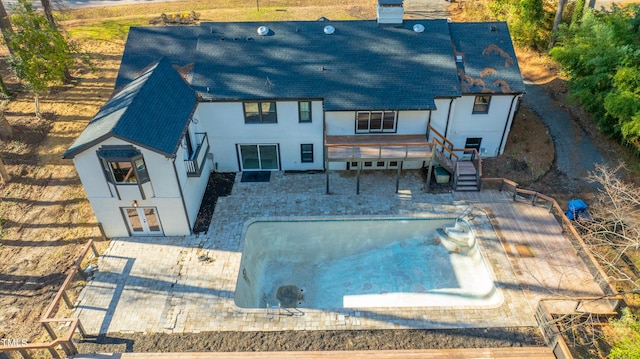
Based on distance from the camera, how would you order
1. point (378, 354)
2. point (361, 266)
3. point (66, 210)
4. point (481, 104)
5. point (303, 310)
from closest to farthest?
point (378, 354) → point (303, 310) → point (361, 266) → point (66, 210) → point (481, 104)

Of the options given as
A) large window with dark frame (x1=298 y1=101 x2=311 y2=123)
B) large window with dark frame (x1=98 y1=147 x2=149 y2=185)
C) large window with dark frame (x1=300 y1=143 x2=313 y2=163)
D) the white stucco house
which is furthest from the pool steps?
large window with dark frame (x1=98 y1=147 x2=149 y2=185)

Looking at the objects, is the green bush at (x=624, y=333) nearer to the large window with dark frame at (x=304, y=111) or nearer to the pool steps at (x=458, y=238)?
the pool steps at (x=458, y=238)

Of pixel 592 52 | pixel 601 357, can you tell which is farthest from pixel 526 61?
pixel 601 357

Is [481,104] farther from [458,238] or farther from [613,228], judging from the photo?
[613,228]

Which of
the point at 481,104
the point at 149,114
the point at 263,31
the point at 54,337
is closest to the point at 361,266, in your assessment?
the point at 481,104

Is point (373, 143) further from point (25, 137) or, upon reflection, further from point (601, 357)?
point (25, 137)

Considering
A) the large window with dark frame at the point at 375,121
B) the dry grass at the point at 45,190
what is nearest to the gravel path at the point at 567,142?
the large window with dark frame at the point at 375,121

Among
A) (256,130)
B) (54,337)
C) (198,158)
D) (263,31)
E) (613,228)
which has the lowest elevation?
(54,337)
